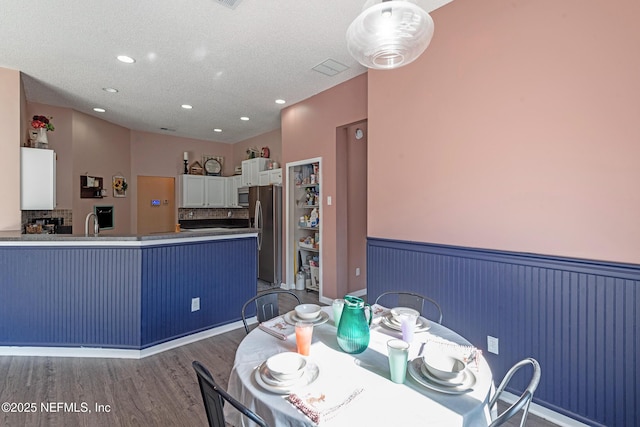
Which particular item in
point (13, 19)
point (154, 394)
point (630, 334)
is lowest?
point (154, 394)

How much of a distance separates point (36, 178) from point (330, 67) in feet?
12.6

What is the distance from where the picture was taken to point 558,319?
1953mm

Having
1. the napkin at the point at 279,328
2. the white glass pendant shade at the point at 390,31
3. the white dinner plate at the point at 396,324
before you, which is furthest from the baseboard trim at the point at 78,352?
the white glass pendant shade at the point at 390,31

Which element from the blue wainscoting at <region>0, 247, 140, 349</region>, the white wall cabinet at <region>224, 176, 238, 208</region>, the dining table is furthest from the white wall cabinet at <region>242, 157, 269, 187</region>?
the dining table

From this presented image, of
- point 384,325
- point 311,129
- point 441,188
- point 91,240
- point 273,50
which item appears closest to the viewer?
point 384,325

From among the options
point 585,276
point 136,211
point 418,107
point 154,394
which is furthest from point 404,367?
point 136,211

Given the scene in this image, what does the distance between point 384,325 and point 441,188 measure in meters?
1.42

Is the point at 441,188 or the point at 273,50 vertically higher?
the point at 273,50

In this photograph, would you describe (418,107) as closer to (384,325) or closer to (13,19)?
(384,325)

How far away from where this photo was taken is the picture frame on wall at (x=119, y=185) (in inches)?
229

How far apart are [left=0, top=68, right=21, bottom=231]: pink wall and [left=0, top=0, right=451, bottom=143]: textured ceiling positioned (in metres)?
0.21

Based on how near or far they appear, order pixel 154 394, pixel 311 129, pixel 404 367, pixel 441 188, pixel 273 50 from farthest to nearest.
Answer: pixel 311 129 < pixel 273 50 < pixel 441 188 < pixel 154 394 < pixel 404 367

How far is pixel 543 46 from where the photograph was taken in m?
2.00

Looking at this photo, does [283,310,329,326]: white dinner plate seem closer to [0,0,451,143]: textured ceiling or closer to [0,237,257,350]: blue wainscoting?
[0,237,257,350]: blue wainscoting
